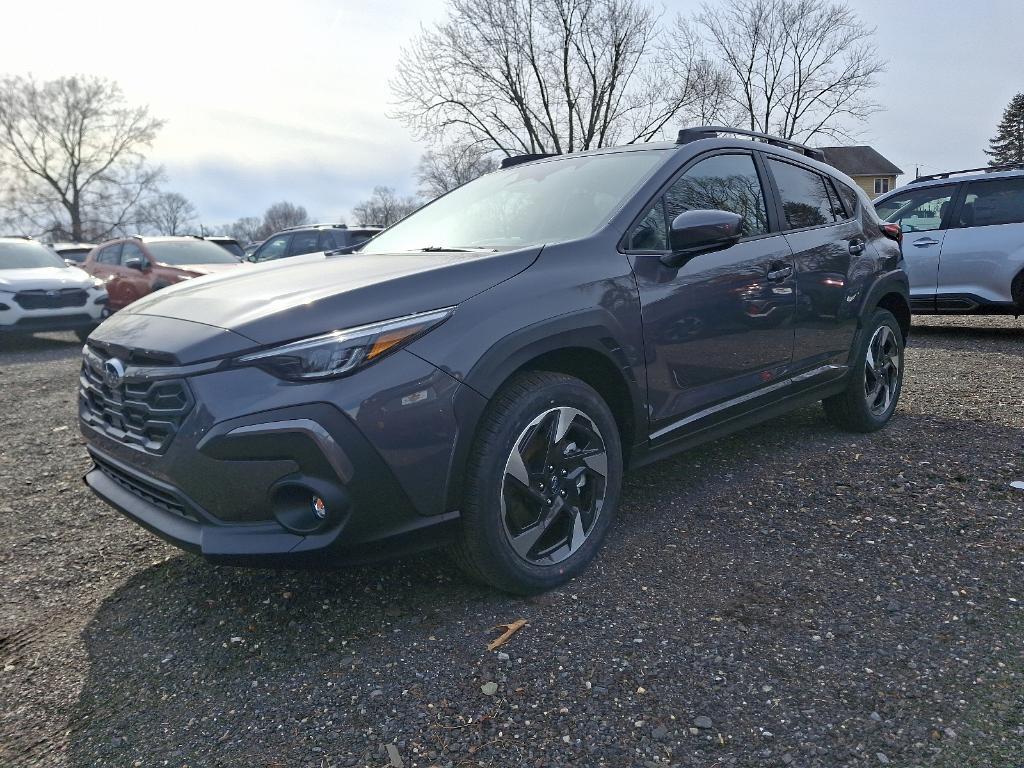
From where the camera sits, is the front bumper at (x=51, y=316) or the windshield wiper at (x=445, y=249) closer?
the windshield wiper at (x=445, y=249)

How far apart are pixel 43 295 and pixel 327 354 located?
32.4 ft

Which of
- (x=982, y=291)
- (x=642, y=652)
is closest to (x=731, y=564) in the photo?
(x=642, y=652)


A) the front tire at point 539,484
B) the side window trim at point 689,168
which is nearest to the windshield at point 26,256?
the side window trim at point 689,168

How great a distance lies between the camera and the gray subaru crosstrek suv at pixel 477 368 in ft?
7.03

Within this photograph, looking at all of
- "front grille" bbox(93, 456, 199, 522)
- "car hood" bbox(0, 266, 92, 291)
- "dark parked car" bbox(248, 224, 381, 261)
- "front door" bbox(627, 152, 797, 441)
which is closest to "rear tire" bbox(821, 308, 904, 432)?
"front door" bbox(627, 152, 797, 441)

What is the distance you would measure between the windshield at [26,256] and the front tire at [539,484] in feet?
35.9

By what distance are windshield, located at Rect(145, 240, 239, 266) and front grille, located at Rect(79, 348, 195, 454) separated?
31.6 ft

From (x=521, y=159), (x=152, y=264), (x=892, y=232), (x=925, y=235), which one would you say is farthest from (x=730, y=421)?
(x=152, y=264)

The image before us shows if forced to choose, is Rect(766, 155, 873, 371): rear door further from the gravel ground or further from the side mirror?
the side mirror

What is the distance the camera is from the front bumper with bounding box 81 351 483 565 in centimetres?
210

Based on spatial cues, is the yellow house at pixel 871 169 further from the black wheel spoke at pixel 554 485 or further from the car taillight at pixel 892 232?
the black wheel spoke at pixel 554 485

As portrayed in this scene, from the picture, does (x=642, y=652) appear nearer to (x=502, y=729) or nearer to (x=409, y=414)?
(x=502, y=729)

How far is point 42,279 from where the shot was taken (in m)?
10.1

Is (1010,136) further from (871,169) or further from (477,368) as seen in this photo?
(477,368)
